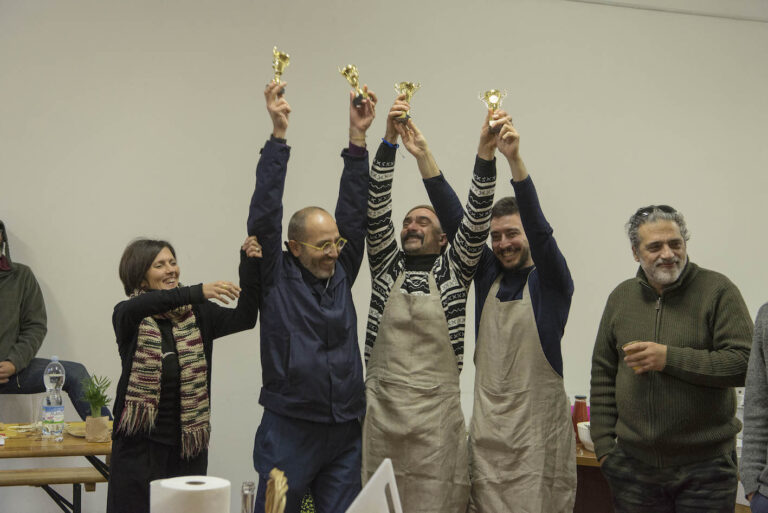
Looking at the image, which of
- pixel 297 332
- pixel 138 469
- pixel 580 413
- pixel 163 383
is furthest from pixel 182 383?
pixel 580 413

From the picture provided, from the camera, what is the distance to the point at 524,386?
274cm

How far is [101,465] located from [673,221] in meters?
2.63

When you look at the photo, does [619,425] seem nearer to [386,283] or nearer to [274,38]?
[386,283]

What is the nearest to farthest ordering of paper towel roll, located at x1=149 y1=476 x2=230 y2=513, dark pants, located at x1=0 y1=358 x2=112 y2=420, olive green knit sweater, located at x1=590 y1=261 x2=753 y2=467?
1. paper towel roll, located at x1=149 y1=476 x2=230 y2=513
2. olive green knit sweater, located at x1=590 y1=261 x2=753 y2=467
3. dark pants, located at x1=0 y1=358 x2=112 y2=420

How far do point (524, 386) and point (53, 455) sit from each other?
1947 millimetres

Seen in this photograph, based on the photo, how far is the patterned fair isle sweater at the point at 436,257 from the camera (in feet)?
9.15

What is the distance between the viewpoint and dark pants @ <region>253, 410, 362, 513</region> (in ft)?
8.60

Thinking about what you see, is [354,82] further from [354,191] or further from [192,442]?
[192,442]

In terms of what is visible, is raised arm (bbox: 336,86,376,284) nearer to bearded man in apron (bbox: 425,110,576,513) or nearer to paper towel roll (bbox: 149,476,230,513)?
Result: bearded man in apron (bbox: 425,110,576,513)

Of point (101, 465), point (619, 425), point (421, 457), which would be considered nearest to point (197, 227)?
point (101, 465)

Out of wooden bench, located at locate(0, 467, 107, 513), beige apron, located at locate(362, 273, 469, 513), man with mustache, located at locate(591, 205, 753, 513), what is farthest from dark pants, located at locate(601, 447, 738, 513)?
wooden bench, located at locate(0, 467, 107, 513)

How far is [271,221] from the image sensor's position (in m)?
2.72

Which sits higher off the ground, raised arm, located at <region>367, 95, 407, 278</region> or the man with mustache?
raised arm, located at <region>367, 95, 407, 278</region>

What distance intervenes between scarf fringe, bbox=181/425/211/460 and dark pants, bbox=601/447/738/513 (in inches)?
54.8
